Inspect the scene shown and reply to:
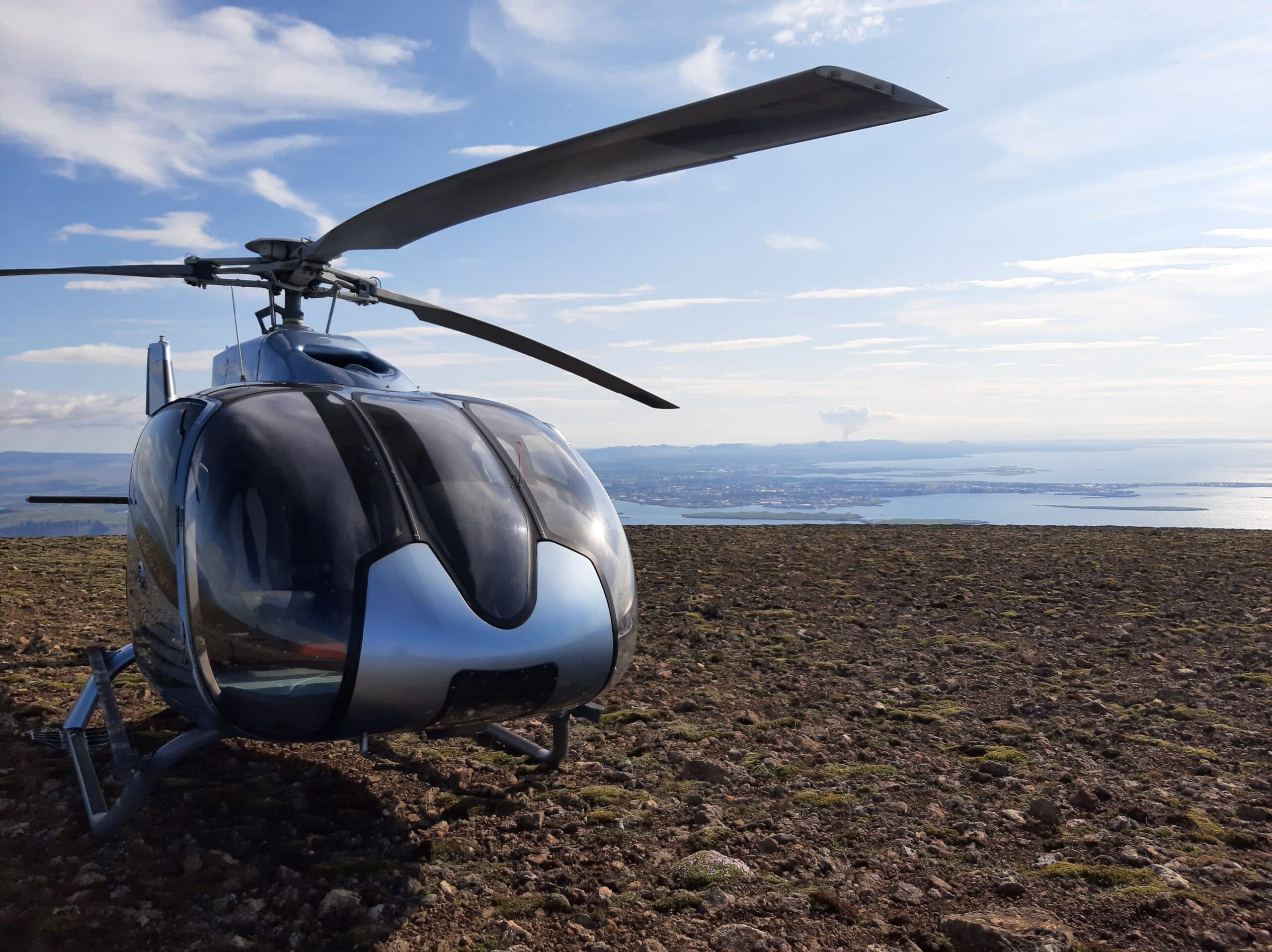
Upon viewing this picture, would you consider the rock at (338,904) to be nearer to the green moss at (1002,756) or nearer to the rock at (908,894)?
the rock at (908,894)

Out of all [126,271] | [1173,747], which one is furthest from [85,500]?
[1173,747]

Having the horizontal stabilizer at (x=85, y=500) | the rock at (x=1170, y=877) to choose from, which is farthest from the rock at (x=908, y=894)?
the horizontal stabilizer at (x=85, y=500)

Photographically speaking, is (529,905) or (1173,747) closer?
(529,905)

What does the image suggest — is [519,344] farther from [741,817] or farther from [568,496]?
[741,817]

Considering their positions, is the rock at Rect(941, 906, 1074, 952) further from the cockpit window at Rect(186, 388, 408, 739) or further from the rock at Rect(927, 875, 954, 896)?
the cockpit window at Rect(186, 388, 408, 739)

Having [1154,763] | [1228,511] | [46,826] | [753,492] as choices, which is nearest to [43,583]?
[46,826]
